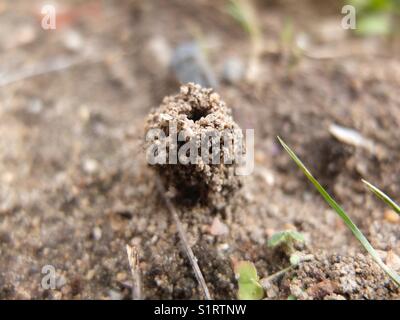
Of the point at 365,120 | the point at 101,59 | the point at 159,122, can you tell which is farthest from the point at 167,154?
the point at 101,59

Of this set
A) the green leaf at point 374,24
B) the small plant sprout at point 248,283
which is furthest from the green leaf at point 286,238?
the green leaf at point 374,24

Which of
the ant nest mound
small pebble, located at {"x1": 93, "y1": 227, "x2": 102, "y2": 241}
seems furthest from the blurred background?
the ant nest mound

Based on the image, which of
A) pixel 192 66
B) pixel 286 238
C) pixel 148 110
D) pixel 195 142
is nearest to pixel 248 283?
pixel 286 238

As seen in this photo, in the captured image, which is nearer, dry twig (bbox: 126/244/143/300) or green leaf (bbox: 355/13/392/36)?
dry twig (bbox: 126/244/143/300)

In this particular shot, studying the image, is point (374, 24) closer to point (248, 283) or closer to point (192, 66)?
point (192, 66)

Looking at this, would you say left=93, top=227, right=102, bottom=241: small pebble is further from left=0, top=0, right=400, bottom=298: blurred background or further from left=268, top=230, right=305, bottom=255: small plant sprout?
left=268, top=230, right=305, bottom=255: small plant sprout

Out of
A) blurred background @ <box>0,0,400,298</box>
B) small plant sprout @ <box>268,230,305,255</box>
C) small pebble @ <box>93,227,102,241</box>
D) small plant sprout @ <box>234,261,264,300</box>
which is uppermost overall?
blurred background @ <box>0,0,400,298</box>

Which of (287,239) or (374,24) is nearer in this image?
(287,239)
